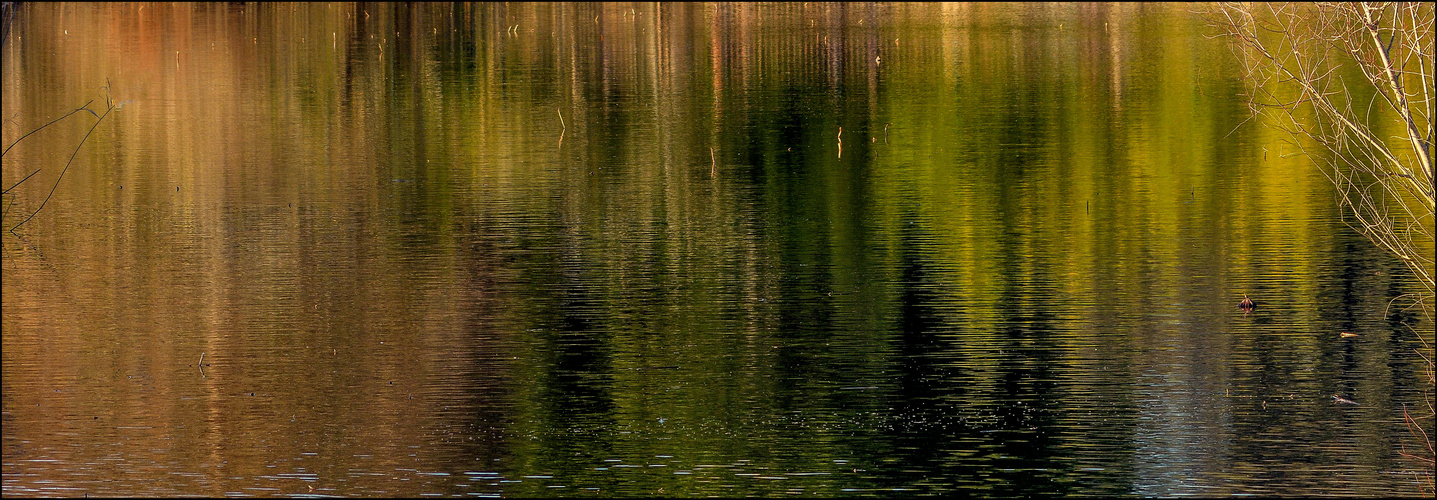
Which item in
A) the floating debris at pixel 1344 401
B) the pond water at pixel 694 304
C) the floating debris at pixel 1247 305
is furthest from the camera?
the floating debris at pixel 1247 305

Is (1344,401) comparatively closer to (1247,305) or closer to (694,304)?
(1247,305)

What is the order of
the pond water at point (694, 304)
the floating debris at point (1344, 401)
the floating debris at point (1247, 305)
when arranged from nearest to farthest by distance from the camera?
the pond water at point (694, 304), the floating debris at point (1344, 401), the floating debris at point (1247, 305)

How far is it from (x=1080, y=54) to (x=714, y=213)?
3159cm

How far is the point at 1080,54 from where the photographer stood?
53438mm

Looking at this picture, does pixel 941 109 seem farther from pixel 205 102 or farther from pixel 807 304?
pixel 807 304

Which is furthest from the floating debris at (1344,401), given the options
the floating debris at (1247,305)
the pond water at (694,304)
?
the floating debris at (1247,305)

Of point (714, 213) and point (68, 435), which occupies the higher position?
point (714, 213)

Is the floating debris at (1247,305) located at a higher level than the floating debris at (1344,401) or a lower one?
higher

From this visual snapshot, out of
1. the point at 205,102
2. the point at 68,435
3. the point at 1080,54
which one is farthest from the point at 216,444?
the point at 1080,54

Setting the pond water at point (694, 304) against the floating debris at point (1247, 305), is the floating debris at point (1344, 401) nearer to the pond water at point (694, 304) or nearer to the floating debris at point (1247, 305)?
the pond water at point (694, 304)

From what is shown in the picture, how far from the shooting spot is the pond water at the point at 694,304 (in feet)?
42.0

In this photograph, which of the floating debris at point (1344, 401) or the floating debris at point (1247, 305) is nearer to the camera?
the floating debris at point (1344, 401)

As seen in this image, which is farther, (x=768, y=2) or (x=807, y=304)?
(x=768, y=2)

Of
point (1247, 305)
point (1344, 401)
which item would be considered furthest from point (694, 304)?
point (1344, 401)
